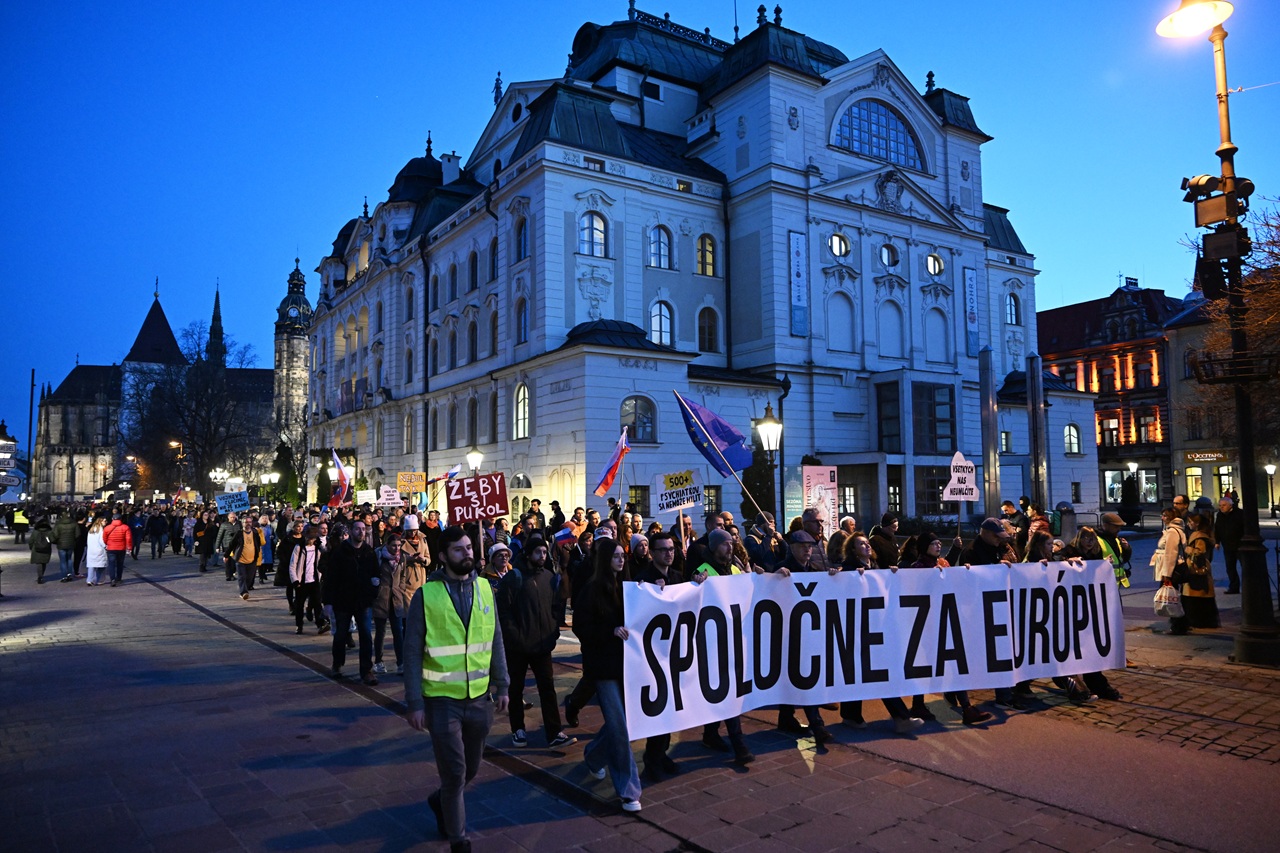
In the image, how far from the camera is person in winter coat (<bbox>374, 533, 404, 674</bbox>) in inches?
424

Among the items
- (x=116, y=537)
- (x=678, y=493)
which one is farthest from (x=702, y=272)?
(x=116, y=537)

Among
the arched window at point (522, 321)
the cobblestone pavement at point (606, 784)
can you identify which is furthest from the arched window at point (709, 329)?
the cobblestone pavement at point (606, 784)

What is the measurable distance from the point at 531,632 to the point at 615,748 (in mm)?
1705

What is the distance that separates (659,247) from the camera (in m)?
37.6

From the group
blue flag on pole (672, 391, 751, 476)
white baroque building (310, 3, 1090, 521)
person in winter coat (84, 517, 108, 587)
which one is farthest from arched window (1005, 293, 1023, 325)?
person in winter coat (84, 517, 108, 587)

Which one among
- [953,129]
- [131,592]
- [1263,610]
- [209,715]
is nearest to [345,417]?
[131,592]

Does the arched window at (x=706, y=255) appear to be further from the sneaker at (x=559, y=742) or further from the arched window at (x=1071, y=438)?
the sneaker at (x=559, y=742)

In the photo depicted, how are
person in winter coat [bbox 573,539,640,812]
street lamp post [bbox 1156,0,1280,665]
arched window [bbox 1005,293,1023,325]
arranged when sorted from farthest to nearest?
1. arched window [bbox 1005,293,1023,325]
2. street lamp post [bbox 1156,0,1280,665]
3. person in winter coat [bbox 573,539,640,812]

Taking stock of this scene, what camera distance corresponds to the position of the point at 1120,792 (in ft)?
20.8

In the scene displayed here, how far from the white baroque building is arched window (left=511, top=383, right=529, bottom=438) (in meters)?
0.12

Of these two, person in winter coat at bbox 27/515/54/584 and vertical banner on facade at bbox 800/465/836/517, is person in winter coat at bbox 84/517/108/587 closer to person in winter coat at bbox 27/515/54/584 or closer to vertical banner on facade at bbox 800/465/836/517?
person in winter coat at bbox 27/515/54/584

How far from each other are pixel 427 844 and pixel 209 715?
4.54 meters

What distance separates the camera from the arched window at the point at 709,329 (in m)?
39.1

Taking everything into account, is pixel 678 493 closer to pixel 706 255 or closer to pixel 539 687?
pixel 539 687
